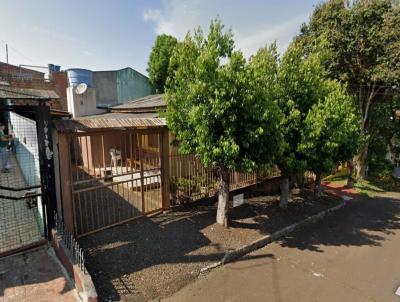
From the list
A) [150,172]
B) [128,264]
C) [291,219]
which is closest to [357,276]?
[291,219]

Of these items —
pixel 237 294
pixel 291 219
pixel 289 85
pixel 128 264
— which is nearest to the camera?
pixel 237 294

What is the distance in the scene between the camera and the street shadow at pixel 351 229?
617cm

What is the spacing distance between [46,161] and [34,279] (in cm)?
211

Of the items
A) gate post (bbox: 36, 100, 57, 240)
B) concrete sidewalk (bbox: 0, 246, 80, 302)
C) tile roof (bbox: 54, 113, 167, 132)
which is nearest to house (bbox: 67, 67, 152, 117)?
tile roof (bbox: 54, 113, 167, 132)

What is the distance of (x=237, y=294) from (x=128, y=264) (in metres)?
2.06

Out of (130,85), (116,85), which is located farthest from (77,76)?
(130,85)

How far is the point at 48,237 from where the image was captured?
5.10 metres

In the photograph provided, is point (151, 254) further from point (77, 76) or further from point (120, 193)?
point (77, 76)

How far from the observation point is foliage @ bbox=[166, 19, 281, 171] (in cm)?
501

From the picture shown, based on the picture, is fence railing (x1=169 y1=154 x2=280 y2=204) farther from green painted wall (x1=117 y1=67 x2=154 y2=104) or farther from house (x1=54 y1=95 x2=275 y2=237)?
green painted wall (x1=117 y1=67 x2=154 y2=104)

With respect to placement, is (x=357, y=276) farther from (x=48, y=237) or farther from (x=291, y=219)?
(x=48, y=237)

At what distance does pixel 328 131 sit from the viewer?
22.3 ft

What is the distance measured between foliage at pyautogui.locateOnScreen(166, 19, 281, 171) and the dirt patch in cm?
180

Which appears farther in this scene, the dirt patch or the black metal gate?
the black metal gate
